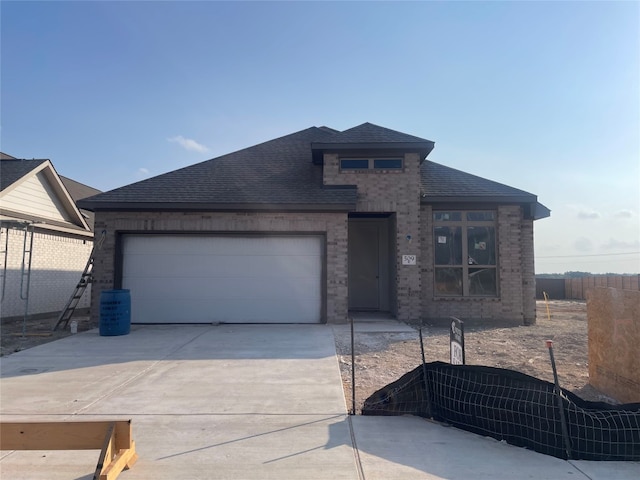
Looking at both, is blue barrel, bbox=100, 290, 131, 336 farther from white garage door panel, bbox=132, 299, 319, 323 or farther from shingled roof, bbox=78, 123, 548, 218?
shingled roof, bbox=78, 123, 548, 218

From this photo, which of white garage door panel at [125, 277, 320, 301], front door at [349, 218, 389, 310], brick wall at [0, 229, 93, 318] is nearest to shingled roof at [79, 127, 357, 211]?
white garage door panel at [125, 277, 320, 301]

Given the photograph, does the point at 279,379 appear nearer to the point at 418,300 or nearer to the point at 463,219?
the point at 418,300

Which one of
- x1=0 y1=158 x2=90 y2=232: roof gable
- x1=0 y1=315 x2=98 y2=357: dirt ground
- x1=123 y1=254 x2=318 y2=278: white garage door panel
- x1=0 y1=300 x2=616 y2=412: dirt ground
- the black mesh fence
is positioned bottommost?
x1=0 y1=315 x2=98 y2=357: dirt ground

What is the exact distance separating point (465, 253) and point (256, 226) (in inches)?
249

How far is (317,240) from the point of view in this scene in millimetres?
11938

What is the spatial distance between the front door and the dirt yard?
258 centimetres

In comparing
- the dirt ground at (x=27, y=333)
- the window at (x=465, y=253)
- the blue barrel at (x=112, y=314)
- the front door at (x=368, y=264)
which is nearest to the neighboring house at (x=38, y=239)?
the dirt ground at (x=27, y=333)

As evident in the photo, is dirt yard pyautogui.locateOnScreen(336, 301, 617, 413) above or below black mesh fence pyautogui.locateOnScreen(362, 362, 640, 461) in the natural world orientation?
below

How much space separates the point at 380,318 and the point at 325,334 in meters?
3.03

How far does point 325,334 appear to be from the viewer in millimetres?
9984

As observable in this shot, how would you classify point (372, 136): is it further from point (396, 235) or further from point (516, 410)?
point (516, 410)

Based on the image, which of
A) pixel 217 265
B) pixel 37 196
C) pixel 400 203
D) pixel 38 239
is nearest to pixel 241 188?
pixel 217 265

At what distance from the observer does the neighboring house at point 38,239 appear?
12.3 metres

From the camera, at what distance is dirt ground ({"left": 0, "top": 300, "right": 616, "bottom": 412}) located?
6469mm
